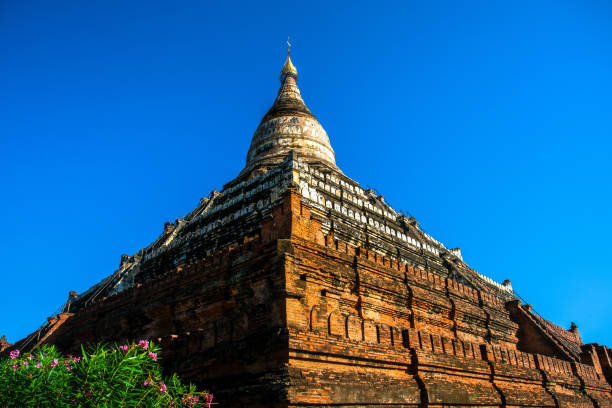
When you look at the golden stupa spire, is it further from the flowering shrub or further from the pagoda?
the flowering shrub

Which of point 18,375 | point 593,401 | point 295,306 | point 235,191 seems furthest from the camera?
point 235,191

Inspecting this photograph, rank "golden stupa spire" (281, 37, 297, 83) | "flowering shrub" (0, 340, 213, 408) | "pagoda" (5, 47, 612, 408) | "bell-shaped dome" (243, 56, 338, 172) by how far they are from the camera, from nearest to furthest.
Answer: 1. "flowering shrub" (0, 340, 213, 408)
2. "pagoda" (5, 47, 612, 408)
3. "bell-shaped dome" (243, 56, 338, 172)
4. "golden stupa spire" (281, 37, 297, 83)

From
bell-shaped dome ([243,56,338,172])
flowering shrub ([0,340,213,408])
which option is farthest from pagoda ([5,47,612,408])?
bell-shaped dome ([243,56,338,172])

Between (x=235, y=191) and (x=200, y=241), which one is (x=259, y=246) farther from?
(x=235, y=191)

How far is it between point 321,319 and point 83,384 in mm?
4894

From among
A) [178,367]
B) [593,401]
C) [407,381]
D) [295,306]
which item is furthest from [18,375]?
[593,401]

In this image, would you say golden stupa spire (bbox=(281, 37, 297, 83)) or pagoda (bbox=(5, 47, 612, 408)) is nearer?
pagoda (bbox=(5, 47, 612, 408))

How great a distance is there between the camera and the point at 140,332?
1470 centimetres

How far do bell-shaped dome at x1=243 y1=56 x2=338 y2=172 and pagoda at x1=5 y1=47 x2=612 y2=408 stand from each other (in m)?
5.65

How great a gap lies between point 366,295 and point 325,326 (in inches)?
125

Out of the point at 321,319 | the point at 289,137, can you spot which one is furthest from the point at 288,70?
the point at 321,319

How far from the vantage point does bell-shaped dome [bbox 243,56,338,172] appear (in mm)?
28438

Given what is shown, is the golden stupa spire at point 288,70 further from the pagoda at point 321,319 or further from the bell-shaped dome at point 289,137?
the pagoda at point 321,319

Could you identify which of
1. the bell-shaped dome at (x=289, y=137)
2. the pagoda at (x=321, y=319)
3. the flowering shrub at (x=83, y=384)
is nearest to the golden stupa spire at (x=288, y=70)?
the bell-shaped dome at (x=289, y=137)
